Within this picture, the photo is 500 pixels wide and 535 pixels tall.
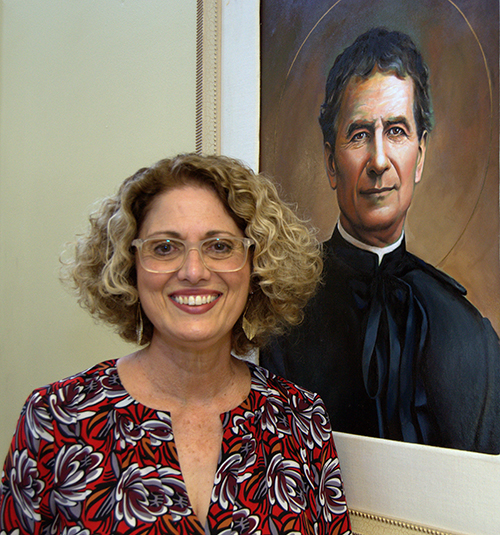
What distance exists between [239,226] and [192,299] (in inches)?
8.6

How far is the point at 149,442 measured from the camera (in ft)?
3.51

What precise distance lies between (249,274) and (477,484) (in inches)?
26.1

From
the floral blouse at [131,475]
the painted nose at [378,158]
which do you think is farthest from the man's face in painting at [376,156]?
the floral blouse at [131,475]

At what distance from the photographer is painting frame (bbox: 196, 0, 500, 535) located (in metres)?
1.05

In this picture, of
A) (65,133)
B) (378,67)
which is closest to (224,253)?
(378,67)

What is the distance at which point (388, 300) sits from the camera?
1181mm

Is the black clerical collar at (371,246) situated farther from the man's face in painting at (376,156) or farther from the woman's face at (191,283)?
the woman's face at (191,283)

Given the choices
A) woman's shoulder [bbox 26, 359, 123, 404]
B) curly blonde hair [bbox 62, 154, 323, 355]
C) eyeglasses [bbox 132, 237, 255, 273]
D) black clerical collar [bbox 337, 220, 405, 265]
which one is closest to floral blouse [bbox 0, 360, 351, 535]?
woman's shoulder [bbox 26, 359, 123, 404]

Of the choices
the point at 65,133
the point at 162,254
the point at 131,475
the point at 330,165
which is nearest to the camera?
the point at 131,475

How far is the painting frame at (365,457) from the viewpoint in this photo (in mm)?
1049

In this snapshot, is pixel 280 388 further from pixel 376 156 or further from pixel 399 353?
pixel 376 156

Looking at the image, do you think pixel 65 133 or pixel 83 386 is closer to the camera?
pixel 83 386

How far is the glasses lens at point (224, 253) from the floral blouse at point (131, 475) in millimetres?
344

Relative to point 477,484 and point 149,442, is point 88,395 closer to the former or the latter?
point 149,442
